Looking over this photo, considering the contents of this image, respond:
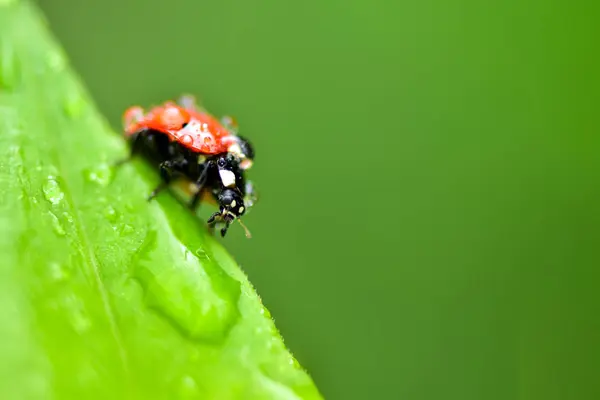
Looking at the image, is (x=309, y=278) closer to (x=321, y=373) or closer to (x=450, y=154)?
(x=321, y=373)

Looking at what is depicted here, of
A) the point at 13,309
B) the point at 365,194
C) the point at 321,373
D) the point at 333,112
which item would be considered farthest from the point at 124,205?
the point at 333,112

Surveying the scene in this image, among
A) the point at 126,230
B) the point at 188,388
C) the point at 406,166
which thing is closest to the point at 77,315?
the point at 188,388

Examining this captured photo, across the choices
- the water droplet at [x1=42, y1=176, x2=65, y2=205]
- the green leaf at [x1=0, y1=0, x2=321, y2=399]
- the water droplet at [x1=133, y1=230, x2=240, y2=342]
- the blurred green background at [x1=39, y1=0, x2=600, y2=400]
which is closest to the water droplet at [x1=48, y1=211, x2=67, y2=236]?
the green leaf at [x1=0, y1=0, x2=321, y2=399]

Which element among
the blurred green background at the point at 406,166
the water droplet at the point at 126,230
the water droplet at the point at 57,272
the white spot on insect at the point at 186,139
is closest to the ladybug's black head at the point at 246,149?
the white spot on insect at the point at 186,139

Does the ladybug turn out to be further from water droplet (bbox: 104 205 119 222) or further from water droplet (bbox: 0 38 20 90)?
water droplet (bbox: 104 205 119 222)

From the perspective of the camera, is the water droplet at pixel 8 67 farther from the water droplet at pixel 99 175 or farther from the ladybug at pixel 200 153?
the ladybug at pixel 200 153

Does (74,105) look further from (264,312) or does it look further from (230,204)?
(264,312)
